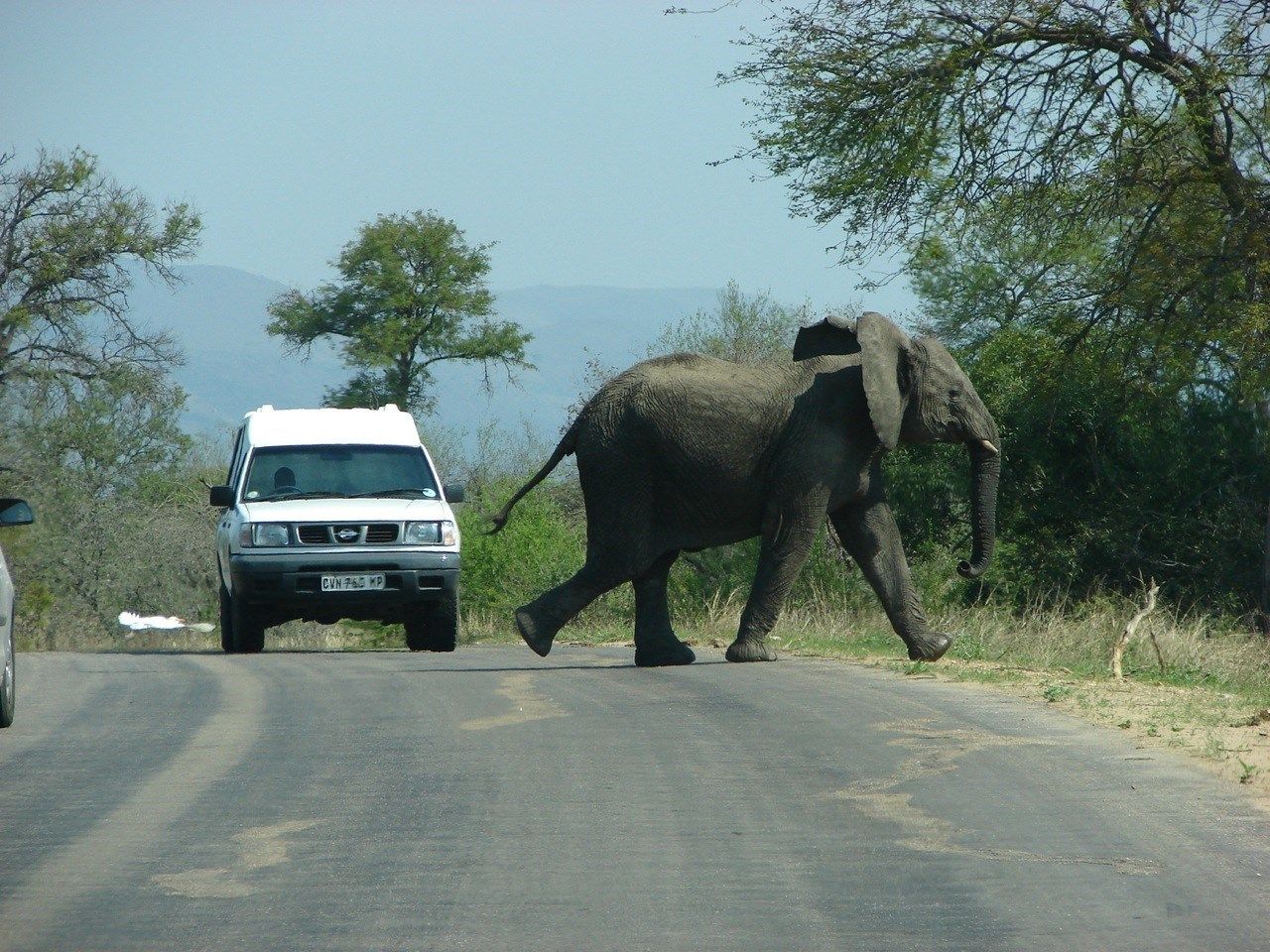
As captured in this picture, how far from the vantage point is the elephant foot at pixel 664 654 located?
14.6 m

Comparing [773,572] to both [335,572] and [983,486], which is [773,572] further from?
[335,572]

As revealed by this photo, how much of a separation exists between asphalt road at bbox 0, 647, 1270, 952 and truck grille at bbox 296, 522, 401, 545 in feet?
18.8

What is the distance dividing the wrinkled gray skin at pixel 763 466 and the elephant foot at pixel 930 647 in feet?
0.04

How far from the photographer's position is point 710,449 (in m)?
14.1

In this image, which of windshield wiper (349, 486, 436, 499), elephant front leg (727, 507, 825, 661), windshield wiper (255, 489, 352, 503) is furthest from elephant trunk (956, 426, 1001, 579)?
windshield wiper (255, 489, 352, 503)

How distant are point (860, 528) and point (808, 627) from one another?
417 centimetres

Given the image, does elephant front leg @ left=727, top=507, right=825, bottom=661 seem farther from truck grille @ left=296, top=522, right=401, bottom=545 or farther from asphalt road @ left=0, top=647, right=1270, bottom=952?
truck grille @ left=296, top=522, right=401, bottom=545

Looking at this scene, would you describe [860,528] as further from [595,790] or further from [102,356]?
[102,356]

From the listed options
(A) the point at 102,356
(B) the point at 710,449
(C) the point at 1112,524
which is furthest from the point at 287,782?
(A) the point at 102,356

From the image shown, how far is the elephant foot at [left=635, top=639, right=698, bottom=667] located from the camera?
14633 mm

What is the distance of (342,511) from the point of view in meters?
17.5

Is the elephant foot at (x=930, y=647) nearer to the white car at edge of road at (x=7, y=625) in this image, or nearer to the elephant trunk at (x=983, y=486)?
the elephant trunk at (x=983, y=486)

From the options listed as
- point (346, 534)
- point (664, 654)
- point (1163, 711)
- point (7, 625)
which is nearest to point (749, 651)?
point (664, 654)

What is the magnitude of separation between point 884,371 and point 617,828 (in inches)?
288
